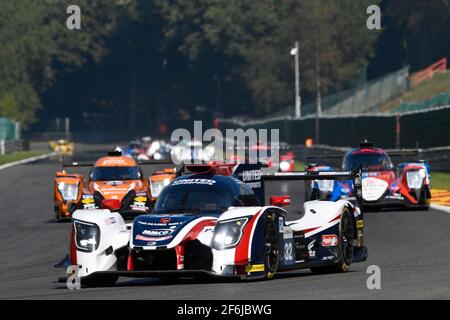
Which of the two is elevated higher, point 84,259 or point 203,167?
point 203,167

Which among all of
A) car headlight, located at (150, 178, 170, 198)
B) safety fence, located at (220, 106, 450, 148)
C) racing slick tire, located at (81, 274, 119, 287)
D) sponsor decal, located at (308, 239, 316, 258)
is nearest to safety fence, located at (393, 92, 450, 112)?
safety fence, located at (220, 106, 450, 148)

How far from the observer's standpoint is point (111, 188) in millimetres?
27250

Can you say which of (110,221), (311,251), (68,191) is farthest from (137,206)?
(110,221)

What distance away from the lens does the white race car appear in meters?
14.5

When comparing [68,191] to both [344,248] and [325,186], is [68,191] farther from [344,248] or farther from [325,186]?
[344,248]

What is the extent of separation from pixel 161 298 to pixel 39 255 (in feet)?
24.3

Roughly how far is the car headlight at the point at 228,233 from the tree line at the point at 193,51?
84399mm

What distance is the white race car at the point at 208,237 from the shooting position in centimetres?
1452

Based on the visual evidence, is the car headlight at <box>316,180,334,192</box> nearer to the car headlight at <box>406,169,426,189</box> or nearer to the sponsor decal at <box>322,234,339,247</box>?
the car headlight at <box>406,169,426,189</box>

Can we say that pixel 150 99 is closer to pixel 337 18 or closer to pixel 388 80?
pixel 337 18

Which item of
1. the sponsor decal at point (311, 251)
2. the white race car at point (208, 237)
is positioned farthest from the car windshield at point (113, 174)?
the sponsor decal at point (311, 251)

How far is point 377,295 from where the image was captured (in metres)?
13.0

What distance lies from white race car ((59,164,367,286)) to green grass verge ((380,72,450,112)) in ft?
194
